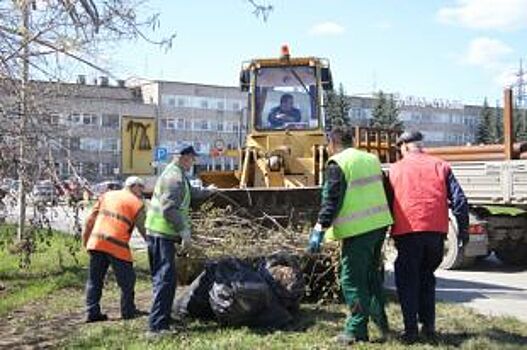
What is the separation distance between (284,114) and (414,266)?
6379 millimetres

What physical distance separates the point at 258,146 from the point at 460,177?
3.46 metres

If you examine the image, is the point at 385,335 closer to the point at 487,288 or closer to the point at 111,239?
the point at 111,239

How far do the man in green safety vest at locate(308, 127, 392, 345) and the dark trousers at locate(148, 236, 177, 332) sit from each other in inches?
52.7

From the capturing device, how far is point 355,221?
6816 millimetres

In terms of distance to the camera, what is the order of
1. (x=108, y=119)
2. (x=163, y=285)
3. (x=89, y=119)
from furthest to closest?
1. (x=108, y=119)
2. (x=89, y=119)
3. (x=163, y=285)

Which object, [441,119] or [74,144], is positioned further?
[441,119]

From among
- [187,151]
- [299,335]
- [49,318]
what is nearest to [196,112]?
[49,318]

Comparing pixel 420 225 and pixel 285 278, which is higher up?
pixel 420 225

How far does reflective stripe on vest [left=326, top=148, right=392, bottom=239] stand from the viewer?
6.82 meters

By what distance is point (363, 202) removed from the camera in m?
6.88

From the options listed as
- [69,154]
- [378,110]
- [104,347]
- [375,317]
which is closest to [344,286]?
[375,317]

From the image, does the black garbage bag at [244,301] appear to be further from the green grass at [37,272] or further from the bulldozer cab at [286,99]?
the bulldozer cab at [286,99]

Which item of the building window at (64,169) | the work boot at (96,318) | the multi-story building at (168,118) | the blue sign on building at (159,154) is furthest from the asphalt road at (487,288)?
the blue sign on building at (159,154)

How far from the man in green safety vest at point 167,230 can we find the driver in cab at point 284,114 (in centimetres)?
544
